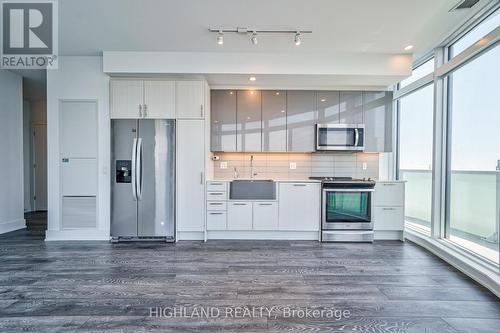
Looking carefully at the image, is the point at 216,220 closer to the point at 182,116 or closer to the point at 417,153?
the point at 182,116

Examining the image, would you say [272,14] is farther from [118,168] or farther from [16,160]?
[16,160]

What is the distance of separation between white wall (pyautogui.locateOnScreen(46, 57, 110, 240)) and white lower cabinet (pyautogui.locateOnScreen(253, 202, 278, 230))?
2232 mm

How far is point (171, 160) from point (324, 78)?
102 inches

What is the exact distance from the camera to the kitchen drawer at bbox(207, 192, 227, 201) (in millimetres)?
3953

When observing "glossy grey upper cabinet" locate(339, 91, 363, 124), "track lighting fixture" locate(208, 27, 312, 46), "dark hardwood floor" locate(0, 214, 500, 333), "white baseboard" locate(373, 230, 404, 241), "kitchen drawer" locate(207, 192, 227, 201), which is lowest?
"dark hardwood floor" locate(0, 214, 500, 333)

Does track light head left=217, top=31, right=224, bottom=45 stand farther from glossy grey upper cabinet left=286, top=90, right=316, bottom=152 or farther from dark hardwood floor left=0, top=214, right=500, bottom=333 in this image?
dark hardwood floor left=0, top=214, right=500, bottom=333

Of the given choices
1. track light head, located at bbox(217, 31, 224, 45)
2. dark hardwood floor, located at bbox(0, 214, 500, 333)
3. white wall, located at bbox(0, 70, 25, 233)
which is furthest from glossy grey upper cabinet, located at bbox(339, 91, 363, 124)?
white wall, located at bbox(0, 70, 25, 233)

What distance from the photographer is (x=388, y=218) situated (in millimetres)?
4004

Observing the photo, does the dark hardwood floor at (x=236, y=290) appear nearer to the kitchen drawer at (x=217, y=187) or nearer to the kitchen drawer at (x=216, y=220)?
the kitchen drawer at (x=216, y=220)

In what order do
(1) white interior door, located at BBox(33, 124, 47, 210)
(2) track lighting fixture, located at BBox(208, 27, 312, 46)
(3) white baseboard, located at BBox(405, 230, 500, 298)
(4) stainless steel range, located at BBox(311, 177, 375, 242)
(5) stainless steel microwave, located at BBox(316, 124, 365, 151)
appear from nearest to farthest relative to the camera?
(3) white baseboard, located at BBox(405, 230, 500, 298) → (2) track lighting fixture, located at BBox(208, 27, 312, 46) → (4) stainless steel range, located at BBox(311, 177, 375, 242) → (5) stainless steel microwave, located at BBox(316, 124, 365, 151) → (1) white interior door, located at BBox(33, 124, 47, 210)

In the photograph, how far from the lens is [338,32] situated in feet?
10.4

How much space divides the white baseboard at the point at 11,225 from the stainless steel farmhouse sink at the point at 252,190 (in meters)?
3.86

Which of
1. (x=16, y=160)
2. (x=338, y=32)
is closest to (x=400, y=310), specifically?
(x=338, y=32)

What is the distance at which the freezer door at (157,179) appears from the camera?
3861 mm
